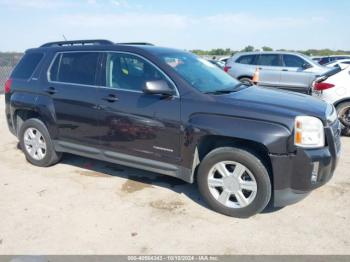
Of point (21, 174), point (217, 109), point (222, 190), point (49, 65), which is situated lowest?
point (21, 174)

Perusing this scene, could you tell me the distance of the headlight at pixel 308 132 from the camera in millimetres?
3225

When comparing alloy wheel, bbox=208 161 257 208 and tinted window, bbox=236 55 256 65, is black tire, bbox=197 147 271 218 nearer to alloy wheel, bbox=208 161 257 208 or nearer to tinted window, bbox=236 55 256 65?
alloy wheel, bbox=208 161 257 208

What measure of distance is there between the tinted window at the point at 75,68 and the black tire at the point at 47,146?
29.2 inches

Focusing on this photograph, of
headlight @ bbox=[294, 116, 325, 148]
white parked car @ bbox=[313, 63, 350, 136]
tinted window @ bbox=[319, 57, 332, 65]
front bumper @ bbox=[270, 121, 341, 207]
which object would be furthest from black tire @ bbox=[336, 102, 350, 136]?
tinted window @ bbox=[319, 57, 332, 65]

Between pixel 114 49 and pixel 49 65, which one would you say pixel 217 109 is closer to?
pixel 114 49

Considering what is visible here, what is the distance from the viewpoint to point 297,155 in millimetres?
3234

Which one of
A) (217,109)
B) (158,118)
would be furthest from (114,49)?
(217,109)

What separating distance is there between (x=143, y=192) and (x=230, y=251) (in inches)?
61.8

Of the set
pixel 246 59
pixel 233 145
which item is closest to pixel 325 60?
pixel 246 59

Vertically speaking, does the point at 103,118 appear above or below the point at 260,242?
above

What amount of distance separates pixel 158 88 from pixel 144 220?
1.46 metres

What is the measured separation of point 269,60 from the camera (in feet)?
37.8

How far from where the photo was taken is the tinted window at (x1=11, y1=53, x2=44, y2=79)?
16.7 feet

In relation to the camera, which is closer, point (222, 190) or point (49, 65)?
point (222, 190)
